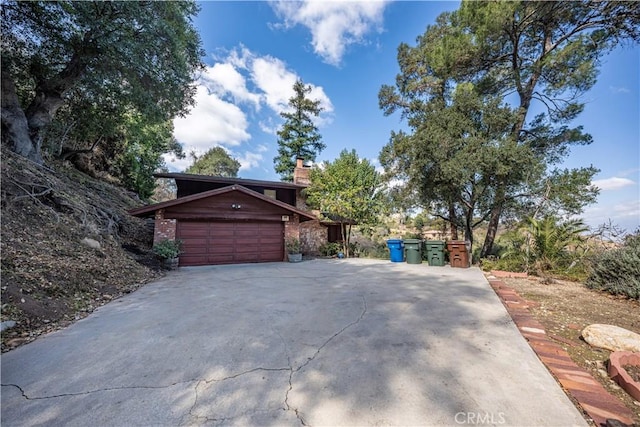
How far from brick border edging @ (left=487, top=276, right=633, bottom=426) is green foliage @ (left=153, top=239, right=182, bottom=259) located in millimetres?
8524

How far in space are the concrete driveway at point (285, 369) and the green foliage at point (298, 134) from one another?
796 inches

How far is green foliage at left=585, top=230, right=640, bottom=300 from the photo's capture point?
4301 mm

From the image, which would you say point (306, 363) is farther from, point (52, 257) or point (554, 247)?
point (554, 247)

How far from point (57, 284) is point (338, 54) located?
1359cm

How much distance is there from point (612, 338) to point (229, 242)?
9454 millimetres

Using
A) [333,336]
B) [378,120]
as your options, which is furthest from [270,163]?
[333,336]

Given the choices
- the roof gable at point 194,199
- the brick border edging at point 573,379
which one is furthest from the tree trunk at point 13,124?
the brick border edging at point 573,379

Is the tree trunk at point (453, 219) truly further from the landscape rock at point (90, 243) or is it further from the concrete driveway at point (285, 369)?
the landscape rock at point (90, 243)

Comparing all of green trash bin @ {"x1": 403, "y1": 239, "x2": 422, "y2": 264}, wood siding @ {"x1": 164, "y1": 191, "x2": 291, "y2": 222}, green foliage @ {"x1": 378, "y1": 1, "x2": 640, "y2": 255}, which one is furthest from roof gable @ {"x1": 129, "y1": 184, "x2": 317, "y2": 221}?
green foliage @ {"x1": 378, "y1": 1, "x2": 640, "y2": 255}

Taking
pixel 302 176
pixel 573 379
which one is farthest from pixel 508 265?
pixel 302 176

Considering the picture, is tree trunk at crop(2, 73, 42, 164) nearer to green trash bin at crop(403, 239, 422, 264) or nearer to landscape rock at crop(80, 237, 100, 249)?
landscape rock at crop(80, 237, 100, 249)

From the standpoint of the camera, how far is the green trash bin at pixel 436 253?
340 inches

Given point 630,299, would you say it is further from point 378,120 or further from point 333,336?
point 378,120

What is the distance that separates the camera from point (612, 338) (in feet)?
8.39
